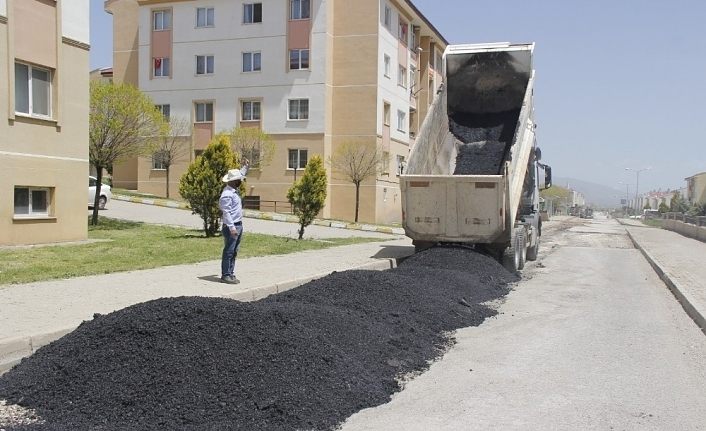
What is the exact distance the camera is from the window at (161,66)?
41281 mm

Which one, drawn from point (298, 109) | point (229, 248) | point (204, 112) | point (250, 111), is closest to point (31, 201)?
point (229, 248)

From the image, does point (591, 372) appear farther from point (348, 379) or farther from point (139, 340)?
point (139, 340)

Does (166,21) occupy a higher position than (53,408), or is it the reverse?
(166,21)

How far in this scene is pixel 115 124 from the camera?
20.6 metres

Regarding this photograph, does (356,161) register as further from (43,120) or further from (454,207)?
(454,207)

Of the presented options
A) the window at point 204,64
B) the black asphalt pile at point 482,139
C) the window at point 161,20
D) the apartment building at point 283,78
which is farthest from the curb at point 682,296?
the window at point 161,20

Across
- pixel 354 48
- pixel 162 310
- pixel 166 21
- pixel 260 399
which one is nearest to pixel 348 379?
pixel 260 399

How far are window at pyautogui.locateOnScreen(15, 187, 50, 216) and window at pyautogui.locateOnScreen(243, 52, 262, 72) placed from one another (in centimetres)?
2433

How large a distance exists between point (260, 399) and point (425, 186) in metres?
9.66

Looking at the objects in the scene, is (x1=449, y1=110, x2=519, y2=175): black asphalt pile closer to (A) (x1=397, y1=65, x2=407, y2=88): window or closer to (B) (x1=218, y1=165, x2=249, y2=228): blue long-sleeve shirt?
(B) (x1=218, y1=165, x2=249, y2=228): blue long-sleeve shirt

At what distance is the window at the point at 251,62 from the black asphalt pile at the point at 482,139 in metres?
24.3

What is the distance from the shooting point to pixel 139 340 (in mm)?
5332

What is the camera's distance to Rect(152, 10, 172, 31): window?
1623 inches

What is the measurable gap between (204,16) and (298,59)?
691 centimetres
